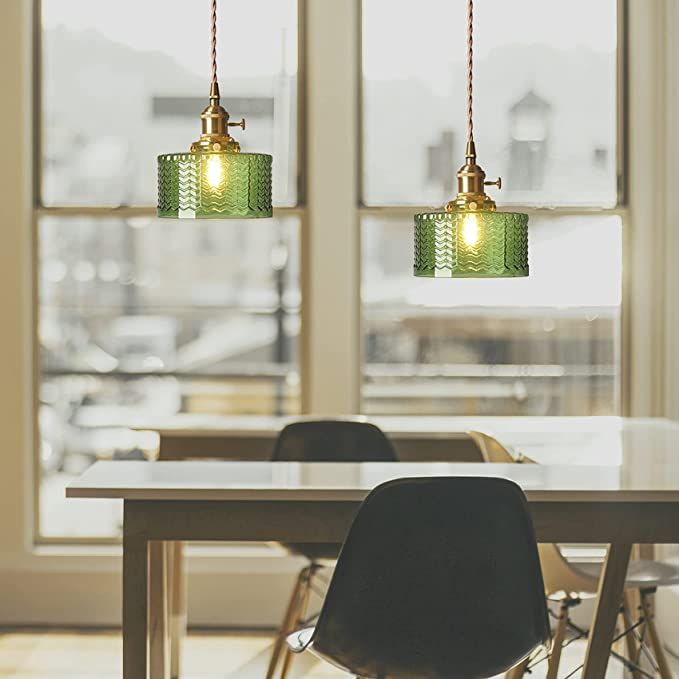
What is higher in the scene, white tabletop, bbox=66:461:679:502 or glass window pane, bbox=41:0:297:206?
glass window pane, bbox=41:0:297:206

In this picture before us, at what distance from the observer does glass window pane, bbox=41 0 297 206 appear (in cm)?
495

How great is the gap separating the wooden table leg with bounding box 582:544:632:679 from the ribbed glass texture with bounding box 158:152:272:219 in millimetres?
1179

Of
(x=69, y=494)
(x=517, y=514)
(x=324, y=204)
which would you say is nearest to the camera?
(x=517, y=514)

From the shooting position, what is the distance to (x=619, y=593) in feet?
9.50

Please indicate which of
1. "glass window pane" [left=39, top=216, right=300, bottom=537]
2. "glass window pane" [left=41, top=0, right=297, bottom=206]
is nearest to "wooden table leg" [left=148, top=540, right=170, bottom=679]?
"glass window pane" [left=39, top=216, right=300, bottom=537]

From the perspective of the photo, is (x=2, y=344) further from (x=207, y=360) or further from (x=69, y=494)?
(x=69, y=494)

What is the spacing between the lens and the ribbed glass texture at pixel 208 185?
2756 mm

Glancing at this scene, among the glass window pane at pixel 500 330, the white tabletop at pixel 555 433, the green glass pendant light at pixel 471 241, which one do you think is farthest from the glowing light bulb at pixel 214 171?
the glass window pane at pixel 500 330

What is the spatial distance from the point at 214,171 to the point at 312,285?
6.95 ft

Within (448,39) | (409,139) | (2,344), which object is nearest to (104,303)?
(2,344)

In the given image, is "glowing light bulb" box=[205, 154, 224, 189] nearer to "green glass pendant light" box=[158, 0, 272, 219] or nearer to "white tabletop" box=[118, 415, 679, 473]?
"green glass pendant light" box=[158, 0, 272, 219]

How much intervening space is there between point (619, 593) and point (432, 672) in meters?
0.68

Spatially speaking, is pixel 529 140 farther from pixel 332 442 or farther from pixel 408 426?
pixel 332 442

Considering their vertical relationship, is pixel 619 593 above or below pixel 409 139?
below
